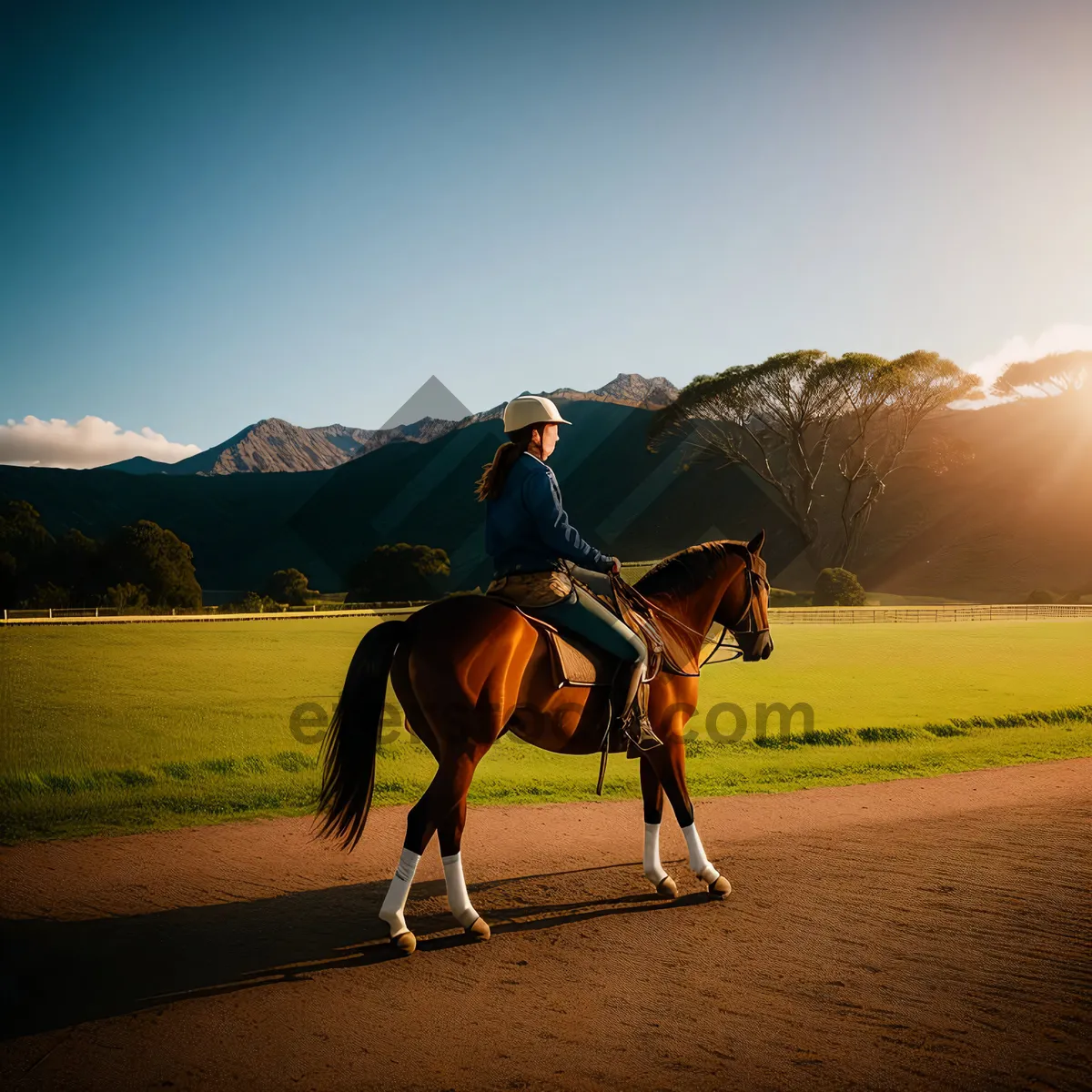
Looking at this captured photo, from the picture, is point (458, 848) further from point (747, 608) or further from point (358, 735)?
point (747, 608)

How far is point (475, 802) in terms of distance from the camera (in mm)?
10266

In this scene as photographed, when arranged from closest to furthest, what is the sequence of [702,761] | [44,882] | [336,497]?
[44,882], [702,761], [336,497]

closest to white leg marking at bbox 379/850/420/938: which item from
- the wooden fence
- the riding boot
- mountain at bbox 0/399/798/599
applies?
the riding boot

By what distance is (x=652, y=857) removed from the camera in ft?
22.0

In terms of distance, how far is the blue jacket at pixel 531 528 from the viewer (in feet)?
19.4

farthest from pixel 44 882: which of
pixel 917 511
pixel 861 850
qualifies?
pixel 917 511

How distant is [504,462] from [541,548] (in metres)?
0.65

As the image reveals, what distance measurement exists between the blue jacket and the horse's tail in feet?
3.02

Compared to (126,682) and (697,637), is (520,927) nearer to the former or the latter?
(697,637)

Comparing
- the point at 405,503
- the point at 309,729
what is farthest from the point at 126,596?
the point at 405,503

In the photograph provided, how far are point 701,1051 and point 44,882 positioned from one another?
5.38m

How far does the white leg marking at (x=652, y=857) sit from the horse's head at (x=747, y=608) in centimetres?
172

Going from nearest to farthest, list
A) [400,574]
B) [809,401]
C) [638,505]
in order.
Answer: [809,401]
[400,574]
[638,505]

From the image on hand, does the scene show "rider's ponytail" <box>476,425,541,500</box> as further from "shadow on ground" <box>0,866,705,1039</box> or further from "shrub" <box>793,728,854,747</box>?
"shrub" <box>793,728,854,747</box>
